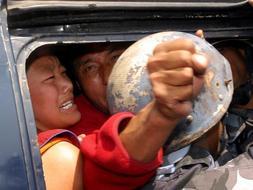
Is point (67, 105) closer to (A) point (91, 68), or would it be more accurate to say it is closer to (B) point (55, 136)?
(A) point (91, 68)

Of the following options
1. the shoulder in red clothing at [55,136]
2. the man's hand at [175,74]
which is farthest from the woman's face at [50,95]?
the man's hand at [175,74]

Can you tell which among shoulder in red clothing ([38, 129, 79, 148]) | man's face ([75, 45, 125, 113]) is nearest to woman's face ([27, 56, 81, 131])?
man's face ([75, 45, 125, 113])

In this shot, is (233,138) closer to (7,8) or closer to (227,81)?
(227,81)

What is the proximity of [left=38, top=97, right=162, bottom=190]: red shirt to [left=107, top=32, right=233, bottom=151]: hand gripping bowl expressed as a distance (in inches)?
5.4

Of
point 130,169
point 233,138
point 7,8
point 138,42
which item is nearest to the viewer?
point 130,169

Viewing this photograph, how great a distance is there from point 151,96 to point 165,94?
0.34 meters

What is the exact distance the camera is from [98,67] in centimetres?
219

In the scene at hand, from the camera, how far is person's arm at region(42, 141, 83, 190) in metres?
1.52

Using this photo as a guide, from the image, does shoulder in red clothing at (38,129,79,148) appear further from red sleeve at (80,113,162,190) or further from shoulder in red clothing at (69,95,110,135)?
shoulder in red clothing at (69,95,110,135)

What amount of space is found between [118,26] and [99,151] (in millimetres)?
495

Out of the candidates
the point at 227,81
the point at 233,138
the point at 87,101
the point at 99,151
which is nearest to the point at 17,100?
the point at 99,151

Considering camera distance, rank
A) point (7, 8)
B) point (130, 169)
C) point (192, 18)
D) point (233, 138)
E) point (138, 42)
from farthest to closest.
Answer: point (233, 138)
point (192, 18)
point (138, 42)
point (7, 8)
point (130, 169)

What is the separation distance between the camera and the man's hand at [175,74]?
1.19 meters

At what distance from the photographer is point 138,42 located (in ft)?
5.49
